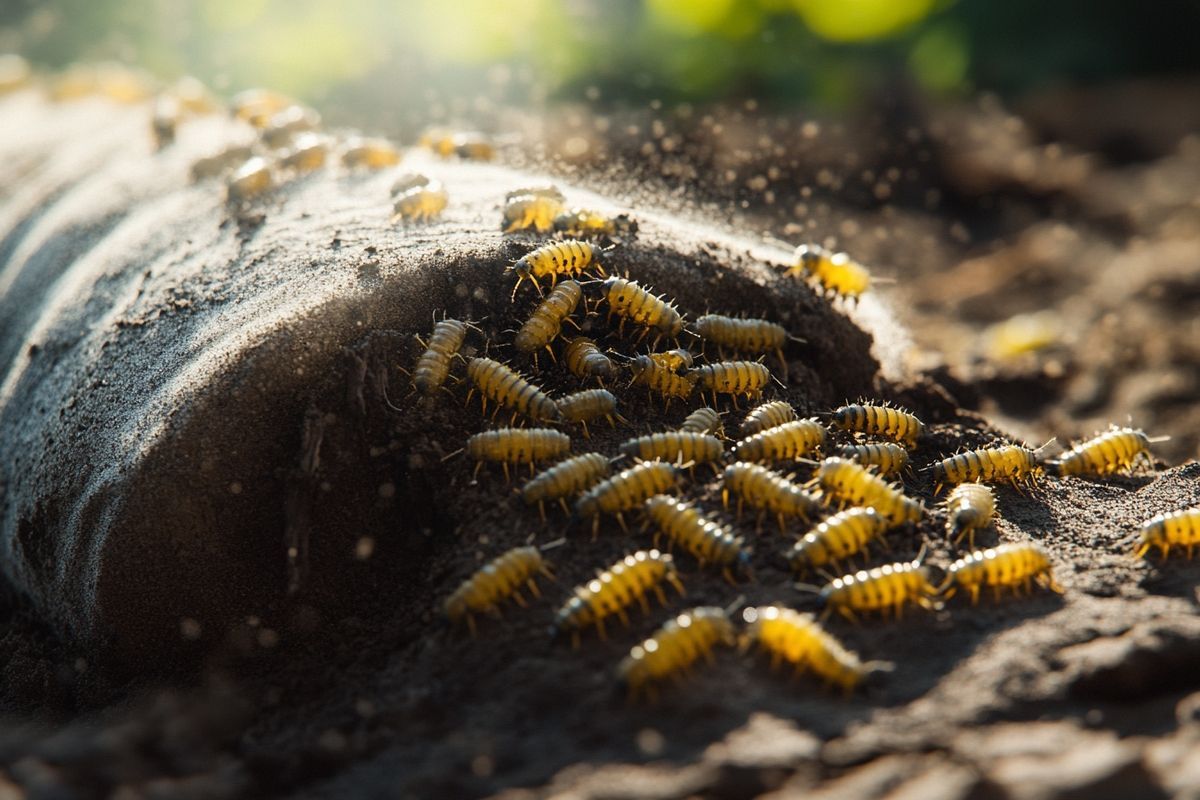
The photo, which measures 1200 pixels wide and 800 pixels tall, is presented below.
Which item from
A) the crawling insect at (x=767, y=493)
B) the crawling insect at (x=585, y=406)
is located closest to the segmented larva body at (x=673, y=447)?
the crawling insect at (x=767, y=493)

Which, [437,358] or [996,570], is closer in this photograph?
[996,570]

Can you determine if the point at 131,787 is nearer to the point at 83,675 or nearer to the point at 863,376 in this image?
the point at 83,675

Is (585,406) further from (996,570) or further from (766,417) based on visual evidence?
(996,570)

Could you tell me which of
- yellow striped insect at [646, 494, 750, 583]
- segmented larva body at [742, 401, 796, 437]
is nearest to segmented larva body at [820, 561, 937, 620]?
yellow striped insect at [646, 494, 750, 583]

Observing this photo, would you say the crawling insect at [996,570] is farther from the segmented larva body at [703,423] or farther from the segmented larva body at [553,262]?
the segmented larva body at [553,262]

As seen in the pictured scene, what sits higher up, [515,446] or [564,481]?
[515,446]

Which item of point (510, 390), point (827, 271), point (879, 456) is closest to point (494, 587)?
Answer: point (510, 390)
